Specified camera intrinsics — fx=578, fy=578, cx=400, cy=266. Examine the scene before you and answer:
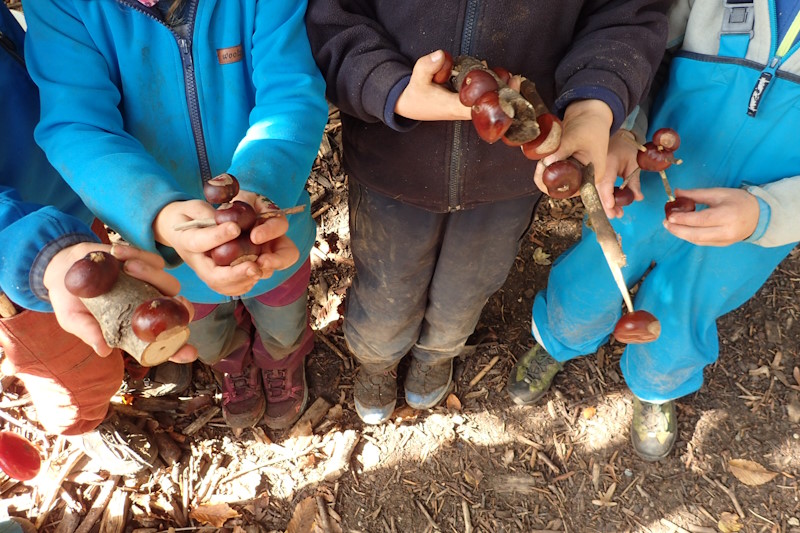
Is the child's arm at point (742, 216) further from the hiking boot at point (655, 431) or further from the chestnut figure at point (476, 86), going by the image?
the hiking boot at point (655, 431)

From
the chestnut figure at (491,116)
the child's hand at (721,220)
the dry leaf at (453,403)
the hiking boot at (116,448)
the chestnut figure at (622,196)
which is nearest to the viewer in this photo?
the chestnut figure at (491,116)

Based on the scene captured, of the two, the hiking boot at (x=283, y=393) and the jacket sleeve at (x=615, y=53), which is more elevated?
the jacket sleeve at (x=615, y=53)

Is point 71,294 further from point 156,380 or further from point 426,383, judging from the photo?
point 426,383

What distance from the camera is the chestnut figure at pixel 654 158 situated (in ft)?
6.28

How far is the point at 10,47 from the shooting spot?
1873 mm

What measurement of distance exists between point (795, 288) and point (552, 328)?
1.90 metres

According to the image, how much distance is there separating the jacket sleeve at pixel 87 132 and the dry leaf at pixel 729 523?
306 cm

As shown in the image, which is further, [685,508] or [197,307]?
[685,508]

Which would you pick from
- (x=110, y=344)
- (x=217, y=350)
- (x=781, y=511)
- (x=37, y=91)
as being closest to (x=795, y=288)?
(x=781, y=511)

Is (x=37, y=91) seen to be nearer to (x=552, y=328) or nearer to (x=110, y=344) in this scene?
(x=110, y=344)

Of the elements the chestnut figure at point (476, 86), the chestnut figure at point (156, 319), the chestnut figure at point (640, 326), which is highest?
the chestnut figure at point (476, 86)

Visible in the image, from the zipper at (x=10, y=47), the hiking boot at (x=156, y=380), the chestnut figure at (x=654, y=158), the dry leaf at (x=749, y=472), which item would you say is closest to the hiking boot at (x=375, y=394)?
the hiking boot at (x=156, y=380)

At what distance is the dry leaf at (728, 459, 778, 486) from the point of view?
10.2 ft

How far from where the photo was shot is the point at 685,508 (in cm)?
306
